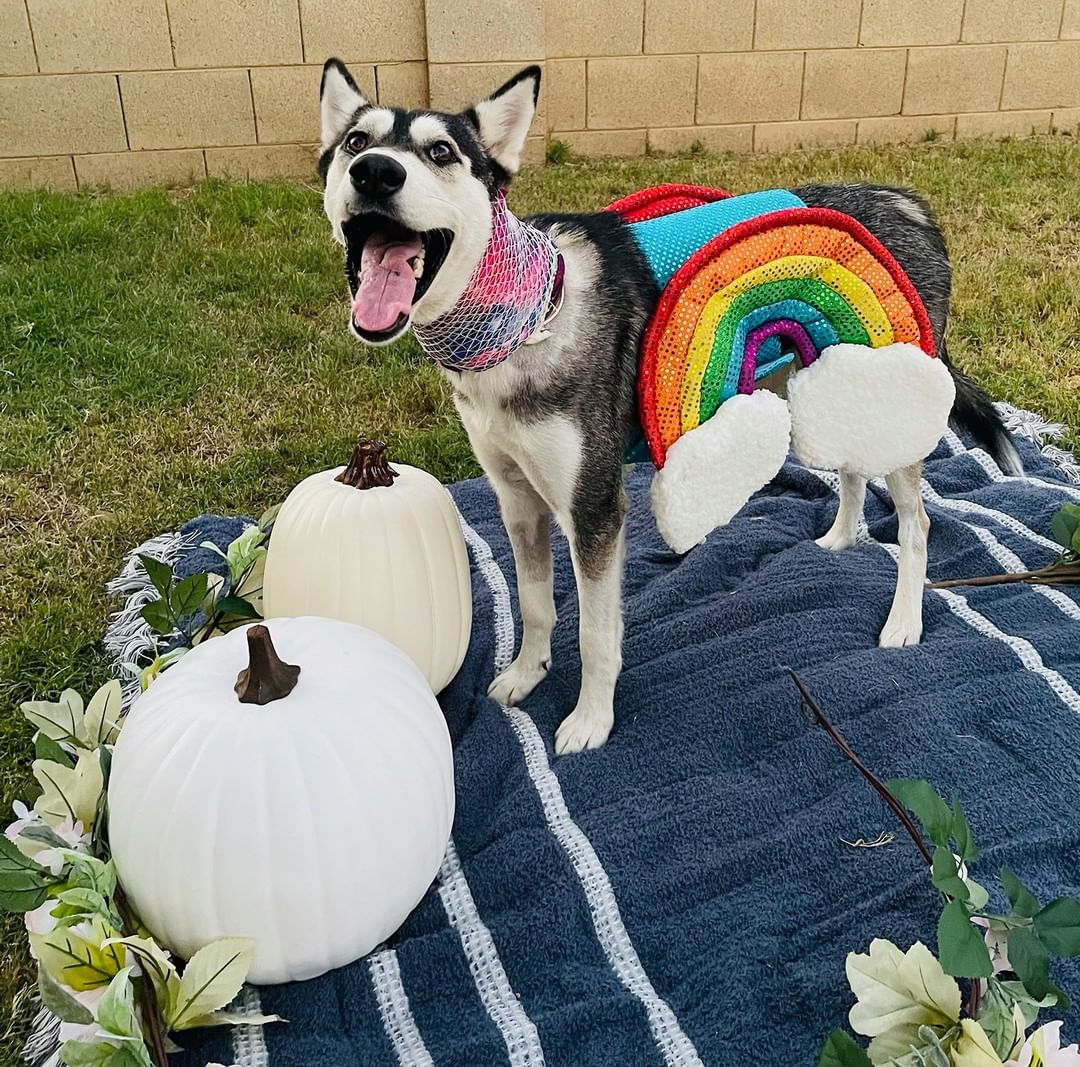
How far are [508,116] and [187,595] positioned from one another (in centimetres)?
130

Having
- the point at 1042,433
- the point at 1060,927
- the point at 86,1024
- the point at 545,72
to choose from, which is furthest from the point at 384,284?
the point at 545,72

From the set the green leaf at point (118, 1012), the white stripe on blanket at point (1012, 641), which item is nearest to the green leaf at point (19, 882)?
the green leaf at point (118, 1012)

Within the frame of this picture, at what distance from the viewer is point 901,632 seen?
9.27 ft

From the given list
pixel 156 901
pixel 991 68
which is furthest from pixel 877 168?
pixel 156 901

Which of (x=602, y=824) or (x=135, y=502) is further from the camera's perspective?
(x=135, y=502)

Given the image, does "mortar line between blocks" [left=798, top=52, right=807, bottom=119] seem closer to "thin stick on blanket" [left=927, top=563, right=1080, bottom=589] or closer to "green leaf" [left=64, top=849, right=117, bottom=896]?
"thin stick on blanket" [left=927, top=563, right=1080, bottom=589]

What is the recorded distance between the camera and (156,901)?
5.85 ft

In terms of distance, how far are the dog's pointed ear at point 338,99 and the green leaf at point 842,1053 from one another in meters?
2.00

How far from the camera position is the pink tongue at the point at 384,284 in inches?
78.2

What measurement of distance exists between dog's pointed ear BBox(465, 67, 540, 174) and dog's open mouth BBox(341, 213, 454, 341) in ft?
1.09

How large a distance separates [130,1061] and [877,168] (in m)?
7.10

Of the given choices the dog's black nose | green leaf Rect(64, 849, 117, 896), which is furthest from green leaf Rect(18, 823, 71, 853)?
the dog's black nose

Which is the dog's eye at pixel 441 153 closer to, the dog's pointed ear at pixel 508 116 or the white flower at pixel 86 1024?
the dog's pointed ear at pixel 508 116

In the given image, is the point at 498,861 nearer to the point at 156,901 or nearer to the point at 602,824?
the point at 602,824
